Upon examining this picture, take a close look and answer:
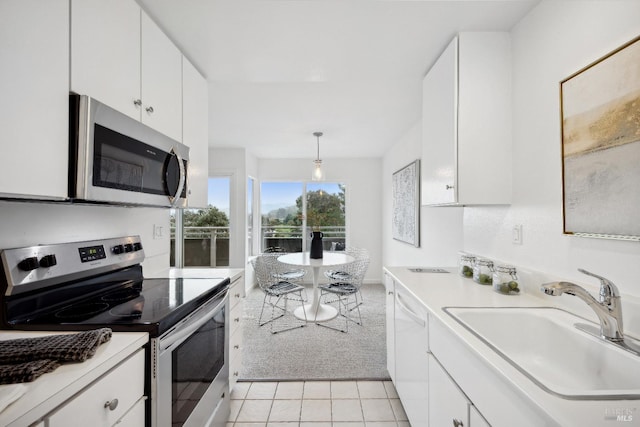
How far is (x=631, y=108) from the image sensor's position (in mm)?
1017

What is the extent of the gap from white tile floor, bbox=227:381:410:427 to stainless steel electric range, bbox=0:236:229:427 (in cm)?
30

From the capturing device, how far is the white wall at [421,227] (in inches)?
103

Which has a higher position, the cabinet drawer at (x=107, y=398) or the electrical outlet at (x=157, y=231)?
the electrical outlet at (x=157, y=231)

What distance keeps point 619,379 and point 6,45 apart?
6.77 ft

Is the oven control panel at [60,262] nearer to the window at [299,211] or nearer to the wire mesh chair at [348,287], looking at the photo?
the wire mesh chair at [348,287]

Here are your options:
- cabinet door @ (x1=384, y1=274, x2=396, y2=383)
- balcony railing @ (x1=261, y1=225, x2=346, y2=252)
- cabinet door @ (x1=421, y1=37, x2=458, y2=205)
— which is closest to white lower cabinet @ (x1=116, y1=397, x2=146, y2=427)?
cabinet door @ (x1=384, y1=274, x2=396, y2=383)

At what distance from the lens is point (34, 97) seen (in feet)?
2.92

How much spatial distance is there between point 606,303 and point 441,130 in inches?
49.0

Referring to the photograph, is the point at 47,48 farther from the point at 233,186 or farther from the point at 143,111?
the point at 233,186

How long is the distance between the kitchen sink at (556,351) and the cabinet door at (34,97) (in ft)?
5.03

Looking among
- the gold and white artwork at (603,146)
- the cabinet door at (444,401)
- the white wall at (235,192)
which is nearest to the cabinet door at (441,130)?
the gold and white artwork at (603,146)

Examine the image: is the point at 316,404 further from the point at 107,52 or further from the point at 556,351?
the point at 107,52

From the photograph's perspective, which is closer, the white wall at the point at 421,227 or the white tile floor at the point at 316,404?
the white tile floor at the point at 316,404

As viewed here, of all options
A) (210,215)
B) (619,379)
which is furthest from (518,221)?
(210,215)
